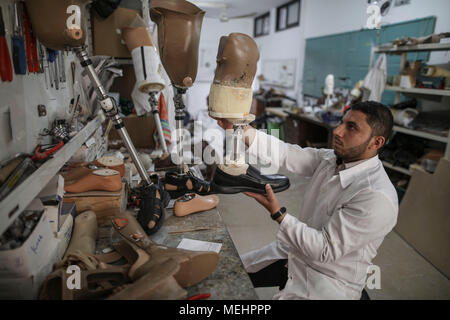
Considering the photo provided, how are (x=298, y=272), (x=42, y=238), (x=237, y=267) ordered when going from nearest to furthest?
(x=42, y=238) → (x=237, y=267) → (x=298, y=272)

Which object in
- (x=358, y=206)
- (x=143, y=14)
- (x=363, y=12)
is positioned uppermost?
(x=363, y=12)

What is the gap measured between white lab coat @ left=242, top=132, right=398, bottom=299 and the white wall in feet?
9.61

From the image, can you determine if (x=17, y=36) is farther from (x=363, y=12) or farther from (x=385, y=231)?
(x=363, y=12)

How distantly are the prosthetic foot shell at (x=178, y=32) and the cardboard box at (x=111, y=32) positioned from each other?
1.52 meters

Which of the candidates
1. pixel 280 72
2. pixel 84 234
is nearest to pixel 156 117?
pixel 84 234

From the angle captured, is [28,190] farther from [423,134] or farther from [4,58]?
[423,134]

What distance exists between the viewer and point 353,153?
1.44 m

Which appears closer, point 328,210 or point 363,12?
point 328,210

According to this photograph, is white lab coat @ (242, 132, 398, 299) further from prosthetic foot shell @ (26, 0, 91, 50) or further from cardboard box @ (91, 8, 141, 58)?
cardboard box @ (91, 8, 141, 58)

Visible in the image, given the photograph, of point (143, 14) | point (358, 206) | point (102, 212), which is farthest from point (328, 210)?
point (143, 14)

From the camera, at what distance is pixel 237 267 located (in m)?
1.20

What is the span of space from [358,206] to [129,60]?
239 centimetres

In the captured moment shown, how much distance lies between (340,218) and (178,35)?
39.7 inches

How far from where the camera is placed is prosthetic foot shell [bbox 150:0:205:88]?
1.14 metres
